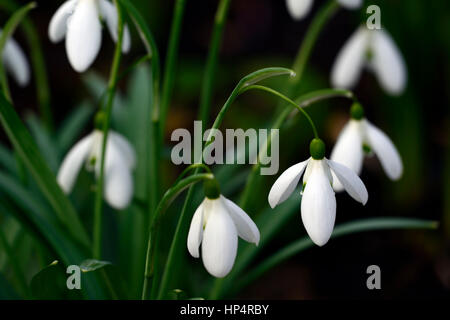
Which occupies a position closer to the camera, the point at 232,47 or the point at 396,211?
the point at 396,211

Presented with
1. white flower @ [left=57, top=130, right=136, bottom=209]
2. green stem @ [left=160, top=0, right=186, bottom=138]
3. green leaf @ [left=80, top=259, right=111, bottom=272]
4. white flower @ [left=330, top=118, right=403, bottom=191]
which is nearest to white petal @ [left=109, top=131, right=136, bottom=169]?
white flower @ [left=57, top=130, right=136, bottom=209]

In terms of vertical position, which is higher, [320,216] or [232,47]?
[232,47]

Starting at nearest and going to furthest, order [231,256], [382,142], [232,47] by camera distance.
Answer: [231,256]
[382,142]
[232,47]

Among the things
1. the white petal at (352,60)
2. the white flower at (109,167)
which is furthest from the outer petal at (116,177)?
the white petal at (352,60)

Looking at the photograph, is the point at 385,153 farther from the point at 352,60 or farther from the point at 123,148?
the point at 123,148

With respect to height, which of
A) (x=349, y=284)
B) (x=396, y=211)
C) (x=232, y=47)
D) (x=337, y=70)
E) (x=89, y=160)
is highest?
(x=232, y=47)

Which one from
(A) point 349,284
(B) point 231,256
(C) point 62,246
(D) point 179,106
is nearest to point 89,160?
(C) point 62,246
